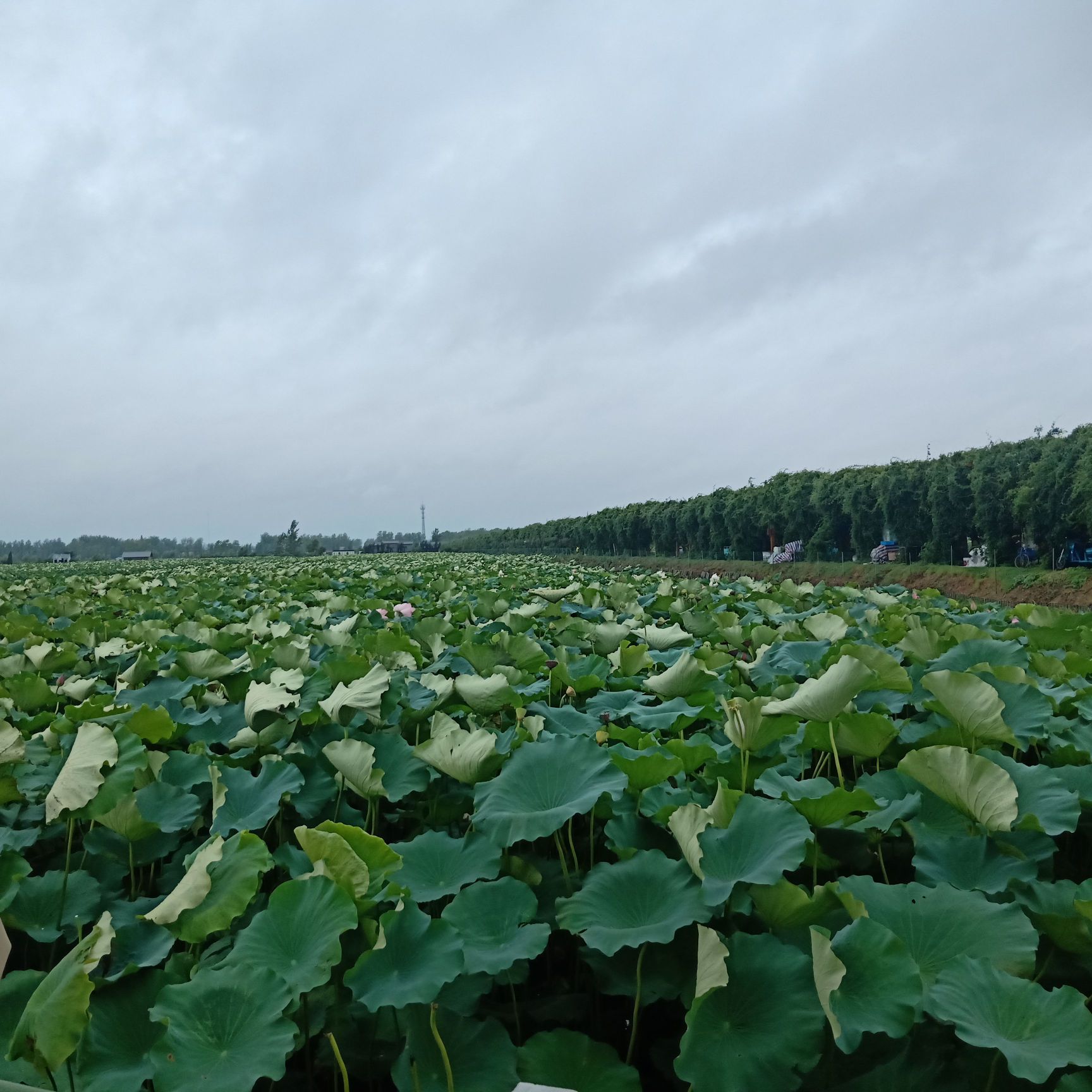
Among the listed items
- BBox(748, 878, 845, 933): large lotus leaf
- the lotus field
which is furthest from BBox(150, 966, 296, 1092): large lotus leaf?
BBox(748, 878, 845, 933): large lotus leaf

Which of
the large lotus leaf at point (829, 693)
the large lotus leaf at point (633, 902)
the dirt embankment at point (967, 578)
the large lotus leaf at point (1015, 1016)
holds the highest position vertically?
the large lotus leaf at point (829, 693)

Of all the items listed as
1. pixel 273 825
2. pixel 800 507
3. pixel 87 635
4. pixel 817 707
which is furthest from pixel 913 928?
pixel 800 507

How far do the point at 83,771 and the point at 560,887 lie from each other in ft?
2.76

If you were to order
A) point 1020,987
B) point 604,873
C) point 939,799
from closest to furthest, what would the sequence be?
point 1020,987 → point 604,873 → point 939,799

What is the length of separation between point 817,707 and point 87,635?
3.14 metres

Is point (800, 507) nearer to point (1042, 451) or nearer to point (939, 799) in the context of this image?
point (1042, 451)

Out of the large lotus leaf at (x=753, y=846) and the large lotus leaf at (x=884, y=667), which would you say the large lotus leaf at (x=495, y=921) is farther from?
the large lotus leaf at (x=884, y=667)

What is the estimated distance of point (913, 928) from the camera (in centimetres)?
94

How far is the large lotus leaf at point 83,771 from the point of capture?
50.0 inches

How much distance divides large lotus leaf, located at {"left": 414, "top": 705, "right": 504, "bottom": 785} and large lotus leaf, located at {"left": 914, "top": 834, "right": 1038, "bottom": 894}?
0.66 meters

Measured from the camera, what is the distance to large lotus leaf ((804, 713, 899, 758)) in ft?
4.35

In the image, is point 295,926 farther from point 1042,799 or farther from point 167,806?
point 1042,799

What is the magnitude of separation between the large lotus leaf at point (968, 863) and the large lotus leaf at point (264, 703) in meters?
1.22

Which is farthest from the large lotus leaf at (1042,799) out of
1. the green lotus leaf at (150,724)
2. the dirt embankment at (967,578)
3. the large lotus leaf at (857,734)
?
the dirt embankment at (967,578)
